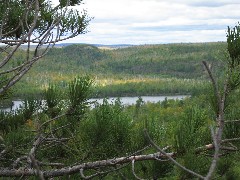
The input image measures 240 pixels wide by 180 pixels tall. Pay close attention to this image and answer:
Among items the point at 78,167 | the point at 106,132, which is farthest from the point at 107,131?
the point at 78,167

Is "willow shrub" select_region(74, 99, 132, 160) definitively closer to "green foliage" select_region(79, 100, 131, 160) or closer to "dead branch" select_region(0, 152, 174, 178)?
"green foliage" select_region(79, 100, 131, 160)

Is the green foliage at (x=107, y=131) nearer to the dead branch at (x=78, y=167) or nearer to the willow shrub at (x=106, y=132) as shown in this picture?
the willow shrub at (x=106, y=132)

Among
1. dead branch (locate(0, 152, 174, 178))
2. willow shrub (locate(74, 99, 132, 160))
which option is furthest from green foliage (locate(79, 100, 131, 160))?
dead branch (locate(0, 152, 174, 178))

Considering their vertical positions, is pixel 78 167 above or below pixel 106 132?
below

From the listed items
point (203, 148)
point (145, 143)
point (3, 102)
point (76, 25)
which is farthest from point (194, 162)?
point (3, 102)

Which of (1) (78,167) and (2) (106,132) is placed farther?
(2) (106,132)

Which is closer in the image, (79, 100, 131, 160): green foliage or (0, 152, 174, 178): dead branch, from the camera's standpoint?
(0, 152, 174, 178): dead branch

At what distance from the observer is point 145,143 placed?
3.69 meters

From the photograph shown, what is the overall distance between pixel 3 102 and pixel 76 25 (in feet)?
4.43

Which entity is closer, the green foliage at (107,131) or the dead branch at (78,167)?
the dead branch at (78,167)

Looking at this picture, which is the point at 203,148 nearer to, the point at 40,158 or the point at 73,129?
the point at 73,129

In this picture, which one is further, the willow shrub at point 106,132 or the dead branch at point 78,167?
the willow shrub at point 106,132

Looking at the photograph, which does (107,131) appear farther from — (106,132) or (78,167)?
(78,167)

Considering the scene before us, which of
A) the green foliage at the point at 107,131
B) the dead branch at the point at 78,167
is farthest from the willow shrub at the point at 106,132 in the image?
the dead branch at the point at 78,167
